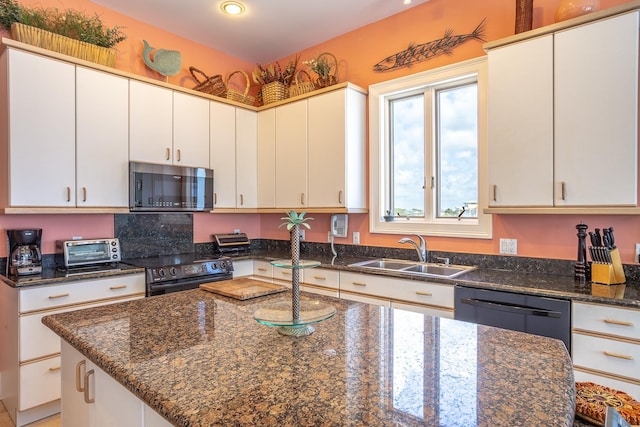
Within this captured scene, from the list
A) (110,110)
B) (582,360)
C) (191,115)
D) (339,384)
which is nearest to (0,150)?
(110,110)

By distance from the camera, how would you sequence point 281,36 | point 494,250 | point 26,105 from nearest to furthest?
point 26,105 < point 494,250 < point 281,36

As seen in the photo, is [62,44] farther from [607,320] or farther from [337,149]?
[607,320]

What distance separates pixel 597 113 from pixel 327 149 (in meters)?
1.94

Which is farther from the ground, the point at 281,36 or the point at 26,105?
the point at 281,36

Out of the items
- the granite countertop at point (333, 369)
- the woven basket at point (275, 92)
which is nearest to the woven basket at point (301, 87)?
the woven basket at point (275, 92)

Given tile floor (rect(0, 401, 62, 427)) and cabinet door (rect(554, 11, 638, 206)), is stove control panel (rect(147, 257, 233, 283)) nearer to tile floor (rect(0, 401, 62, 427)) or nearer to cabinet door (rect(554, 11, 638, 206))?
tile floor (rect(0, 401, 62, 427))

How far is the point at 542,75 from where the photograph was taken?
2182 mm

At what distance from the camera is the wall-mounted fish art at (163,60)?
3270mm

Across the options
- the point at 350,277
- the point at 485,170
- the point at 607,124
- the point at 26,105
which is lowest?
the point at 350,277

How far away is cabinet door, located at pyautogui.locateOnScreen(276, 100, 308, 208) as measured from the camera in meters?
3.47

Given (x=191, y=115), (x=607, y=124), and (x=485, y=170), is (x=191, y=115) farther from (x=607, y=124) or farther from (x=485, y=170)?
(x=607, y=124)

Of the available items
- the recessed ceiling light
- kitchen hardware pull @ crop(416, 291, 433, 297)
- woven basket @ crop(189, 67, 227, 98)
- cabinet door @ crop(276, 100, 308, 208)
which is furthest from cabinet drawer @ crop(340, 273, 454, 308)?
the recessed ceiling light

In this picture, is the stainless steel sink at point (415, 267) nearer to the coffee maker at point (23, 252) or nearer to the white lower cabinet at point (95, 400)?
the white lower cabinet at point (95, 400)

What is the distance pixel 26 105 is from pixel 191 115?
1.21m
